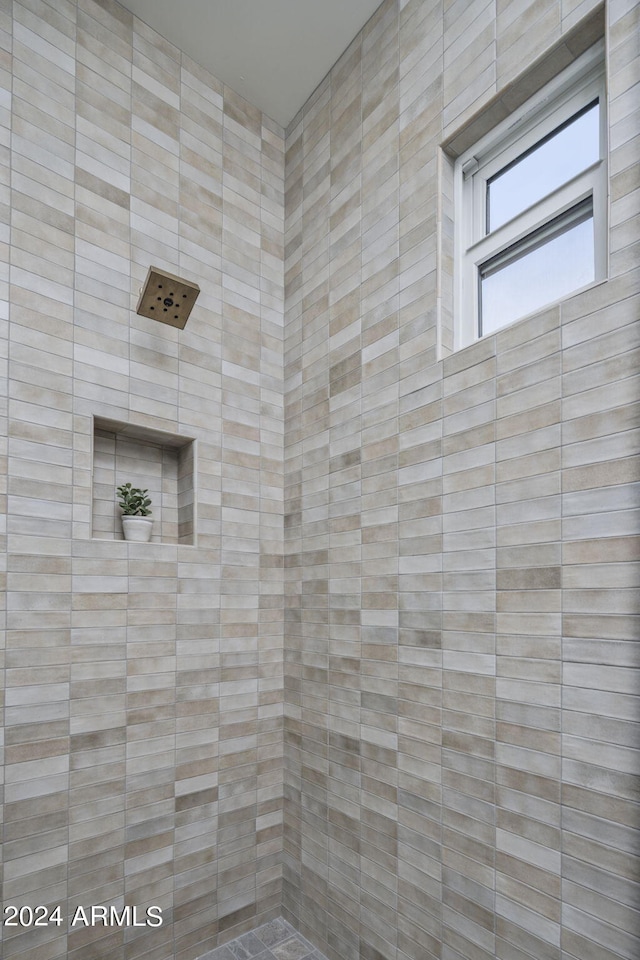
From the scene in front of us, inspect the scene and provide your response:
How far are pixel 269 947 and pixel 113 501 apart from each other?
5.28 ft

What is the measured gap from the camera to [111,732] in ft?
5.93

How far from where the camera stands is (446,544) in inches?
63.6

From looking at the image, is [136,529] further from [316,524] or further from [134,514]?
[316,524]

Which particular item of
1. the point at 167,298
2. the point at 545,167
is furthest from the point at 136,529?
the point at 545,167

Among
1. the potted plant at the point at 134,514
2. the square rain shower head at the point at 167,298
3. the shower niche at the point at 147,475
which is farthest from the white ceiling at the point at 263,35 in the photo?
the potted plant at the point at 134,514

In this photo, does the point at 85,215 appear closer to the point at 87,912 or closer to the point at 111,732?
the point at 111,732

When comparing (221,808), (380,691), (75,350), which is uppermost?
(75,350)

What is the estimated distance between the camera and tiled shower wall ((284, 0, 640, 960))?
1239 mm

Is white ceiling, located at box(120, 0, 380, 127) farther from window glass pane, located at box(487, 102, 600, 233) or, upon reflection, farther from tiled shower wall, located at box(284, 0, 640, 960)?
window glass pane, located at box(487, 102, 600, 233)

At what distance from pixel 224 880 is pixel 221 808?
0.24 meters

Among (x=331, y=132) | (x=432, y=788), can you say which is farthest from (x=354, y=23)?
(x=432, y=788)

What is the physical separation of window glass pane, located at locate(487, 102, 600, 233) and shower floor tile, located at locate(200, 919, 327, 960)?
240 cm

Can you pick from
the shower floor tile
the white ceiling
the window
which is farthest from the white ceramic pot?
the white ceiling

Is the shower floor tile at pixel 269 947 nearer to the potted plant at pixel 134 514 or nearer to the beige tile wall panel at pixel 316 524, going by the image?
the beige tile wall panel at pixel 316 524
